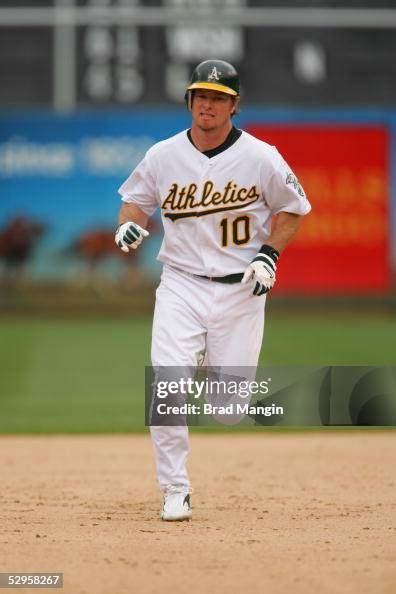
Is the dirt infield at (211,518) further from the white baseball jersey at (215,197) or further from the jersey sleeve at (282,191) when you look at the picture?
the jersey sleeve at (282,191)

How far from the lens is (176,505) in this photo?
4.45 meters

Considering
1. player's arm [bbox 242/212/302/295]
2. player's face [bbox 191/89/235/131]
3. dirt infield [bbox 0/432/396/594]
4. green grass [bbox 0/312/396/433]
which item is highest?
player's face [bbox 191/89/235/131]

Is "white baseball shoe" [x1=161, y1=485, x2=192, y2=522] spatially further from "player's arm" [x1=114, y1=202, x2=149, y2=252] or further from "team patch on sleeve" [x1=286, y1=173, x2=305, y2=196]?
"team patch on sleeve" [x1=286, y1=173, x2=305, y2=196]

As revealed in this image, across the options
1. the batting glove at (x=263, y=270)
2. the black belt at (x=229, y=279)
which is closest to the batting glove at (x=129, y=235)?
the black belt at (x=229, y=279)

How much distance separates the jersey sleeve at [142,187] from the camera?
464 cm

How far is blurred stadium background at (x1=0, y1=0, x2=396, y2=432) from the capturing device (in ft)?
47.1

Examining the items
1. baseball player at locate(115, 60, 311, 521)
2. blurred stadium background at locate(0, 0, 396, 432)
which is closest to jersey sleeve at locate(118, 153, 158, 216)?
baseball player at locate(115, 60, 311, 521)

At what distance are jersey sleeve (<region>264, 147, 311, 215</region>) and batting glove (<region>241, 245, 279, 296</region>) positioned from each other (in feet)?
0.56

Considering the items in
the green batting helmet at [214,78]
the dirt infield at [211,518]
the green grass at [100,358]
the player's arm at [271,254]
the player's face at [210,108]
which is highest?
the green batting helmet at [214,78]

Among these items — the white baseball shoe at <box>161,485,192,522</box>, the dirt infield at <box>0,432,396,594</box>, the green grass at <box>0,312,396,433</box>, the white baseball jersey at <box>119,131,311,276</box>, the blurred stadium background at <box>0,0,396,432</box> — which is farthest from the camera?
the blurred stadium background at <box>0,0,396,432</box>

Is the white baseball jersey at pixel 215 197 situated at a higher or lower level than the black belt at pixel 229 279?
higher

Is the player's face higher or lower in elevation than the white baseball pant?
higher

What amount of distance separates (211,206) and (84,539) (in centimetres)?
121

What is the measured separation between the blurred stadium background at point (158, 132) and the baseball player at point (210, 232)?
934 centimetres
